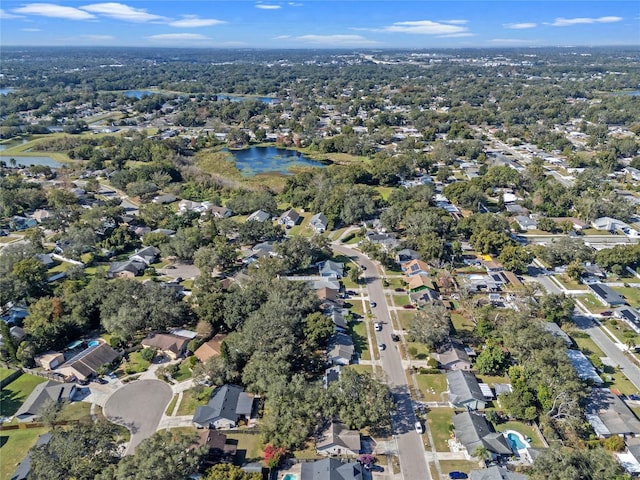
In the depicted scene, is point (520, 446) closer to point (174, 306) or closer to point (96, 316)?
point (174, 306)

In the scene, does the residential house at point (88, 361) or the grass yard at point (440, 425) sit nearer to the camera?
the grass yard at point (440, 425)

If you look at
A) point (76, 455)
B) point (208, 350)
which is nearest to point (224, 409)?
point (208, 350)

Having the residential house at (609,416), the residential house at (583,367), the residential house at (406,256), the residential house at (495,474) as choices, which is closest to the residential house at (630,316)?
the residential house at (583,367)

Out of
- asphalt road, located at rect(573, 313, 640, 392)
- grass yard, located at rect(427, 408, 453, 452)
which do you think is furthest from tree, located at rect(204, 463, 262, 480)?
asphalt road, located at rect(573, 313, 640, 392)

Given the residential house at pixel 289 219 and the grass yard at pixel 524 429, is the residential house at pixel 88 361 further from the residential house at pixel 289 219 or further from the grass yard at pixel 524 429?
the residential house at pixel 289 219

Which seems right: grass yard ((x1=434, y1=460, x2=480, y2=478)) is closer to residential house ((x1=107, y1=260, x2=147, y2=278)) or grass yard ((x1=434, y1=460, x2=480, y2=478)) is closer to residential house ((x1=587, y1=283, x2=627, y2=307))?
residential house ((x1=587, y1=283, x2=627, y2=307))
